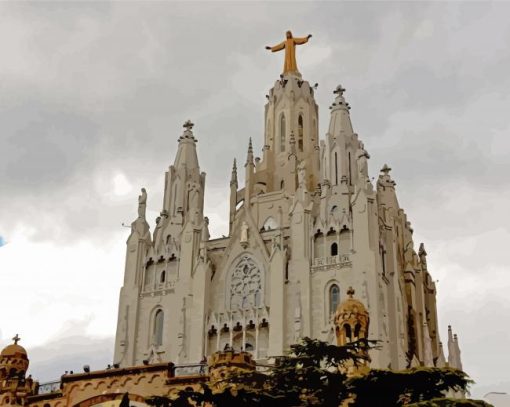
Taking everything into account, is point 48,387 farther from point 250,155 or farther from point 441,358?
point 441,358

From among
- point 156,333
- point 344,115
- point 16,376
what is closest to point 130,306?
point 156,333

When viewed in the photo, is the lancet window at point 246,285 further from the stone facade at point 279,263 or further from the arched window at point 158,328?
the arched window at point 158,328

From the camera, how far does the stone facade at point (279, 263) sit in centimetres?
4797

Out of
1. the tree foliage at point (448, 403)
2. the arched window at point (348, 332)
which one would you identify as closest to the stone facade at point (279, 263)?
the arched window at point (348, 332)

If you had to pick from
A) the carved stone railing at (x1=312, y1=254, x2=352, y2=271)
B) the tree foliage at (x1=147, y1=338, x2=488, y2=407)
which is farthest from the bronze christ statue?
the tree foliage at (x1=147, y1=338, x2=488, y2=407)

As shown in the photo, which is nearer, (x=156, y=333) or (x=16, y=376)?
(x=16, y=376)

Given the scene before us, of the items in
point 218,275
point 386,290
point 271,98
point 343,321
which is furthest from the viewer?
point 271,98

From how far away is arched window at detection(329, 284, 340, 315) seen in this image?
1877 inches

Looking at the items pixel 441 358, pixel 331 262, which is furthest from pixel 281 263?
pixel 441 358

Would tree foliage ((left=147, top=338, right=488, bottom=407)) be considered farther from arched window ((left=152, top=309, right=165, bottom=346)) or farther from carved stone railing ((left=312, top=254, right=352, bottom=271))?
arched window ((left=152, top=309, right=165, bottom=346))

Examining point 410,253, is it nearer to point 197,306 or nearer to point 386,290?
point 386,290

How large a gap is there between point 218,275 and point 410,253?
1368 centimetres

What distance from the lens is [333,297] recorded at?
4797 centimetres

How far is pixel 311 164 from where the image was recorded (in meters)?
59.1
